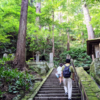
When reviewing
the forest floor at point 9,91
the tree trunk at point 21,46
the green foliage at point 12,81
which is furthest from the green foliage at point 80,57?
the forest floor at point 9,91

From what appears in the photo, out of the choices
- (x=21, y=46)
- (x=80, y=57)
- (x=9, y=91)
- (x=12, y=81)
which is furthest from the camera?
(x=80, y=57)

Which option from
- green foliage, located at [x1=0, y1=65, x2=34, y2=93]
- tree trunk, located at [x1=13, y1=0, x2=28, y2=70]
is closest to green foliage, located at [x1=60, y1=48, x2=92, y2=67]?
tree trunk, located at [x1=13, y1=0, x2=28, y2=70]

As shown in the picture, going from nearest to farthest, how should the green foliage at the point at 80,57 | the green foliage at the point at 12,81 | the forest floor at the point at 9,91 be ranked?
1. the forest floor at the point at 9,91
2. the green foliage at the point at 12,81
3. the green foliage at the point at 80,57

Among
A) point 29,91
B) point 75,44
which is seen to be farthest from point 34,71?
point 75,44

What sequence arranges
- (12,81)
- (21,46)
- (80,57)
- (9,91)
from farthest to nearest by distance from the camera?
(80,57), (21,46), (12,81), (9,91)

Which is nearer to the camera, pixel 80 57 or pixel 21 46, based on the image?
pixel 21 46

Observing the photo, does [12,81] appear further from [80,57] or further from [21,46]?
[80,57]

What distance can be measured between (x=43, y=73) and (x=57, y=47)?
13583 mm

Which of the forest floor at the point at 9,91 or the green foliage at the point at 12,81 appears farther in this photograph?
the green foliage at the point at 12,81

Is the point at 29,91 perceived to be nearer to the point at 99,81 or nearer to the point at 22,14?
the point at 99,81

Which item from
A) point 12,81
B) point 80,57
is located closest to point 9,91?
point 12,81

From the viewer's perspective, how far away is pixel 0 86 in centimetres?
464

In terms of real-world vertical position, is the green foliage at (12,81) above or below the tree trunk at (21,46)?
below

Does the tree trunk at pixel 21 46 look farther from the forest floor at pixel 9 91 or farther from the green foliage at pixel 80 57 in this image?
the green foliage at pixel 80 57
